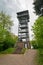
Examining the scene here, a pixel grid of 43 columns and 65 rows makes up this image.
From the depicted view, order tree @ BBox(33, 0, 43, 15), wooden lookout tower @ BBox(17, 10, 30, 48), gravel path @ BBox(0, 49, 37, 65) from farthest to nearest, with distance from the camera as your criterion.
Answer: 1. wooden lookout tower @ BBox(17, 10, 30, 48)
2. tree @ BBox(33, 0, 43, 15)
3. gravel path @ BBox(0, 49, 37, 65)

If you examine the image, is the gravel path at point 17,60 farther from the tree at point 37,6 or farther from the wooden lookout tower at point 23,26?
the wooden lookout tower at point 23,26

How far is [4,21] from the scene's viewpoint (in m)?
56.9

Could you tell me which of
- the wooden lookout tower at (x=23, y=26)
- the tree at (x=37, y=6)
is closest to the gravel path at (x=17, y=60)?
the tree at (x=37, y=6)

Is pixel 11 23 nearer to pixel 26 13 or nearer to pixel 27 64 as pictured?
pixel 26 13

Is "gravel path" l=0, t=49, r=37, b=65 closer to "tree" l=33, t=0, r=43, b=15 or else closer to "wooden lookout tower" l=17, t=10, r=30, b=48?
"tree" l=33, t=0, r=43, b=15

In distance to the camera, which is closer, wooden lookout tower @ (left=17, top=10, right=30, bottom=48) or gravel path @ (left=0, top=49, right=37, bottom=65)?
gravel path @ (left=0, top=49, right=37, bottom=65)

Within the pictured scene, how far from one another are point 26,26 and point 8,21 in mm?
24986

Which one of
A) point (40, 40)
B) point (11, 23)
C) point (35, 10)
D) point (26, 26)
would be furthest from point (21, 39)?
point (40, 40)

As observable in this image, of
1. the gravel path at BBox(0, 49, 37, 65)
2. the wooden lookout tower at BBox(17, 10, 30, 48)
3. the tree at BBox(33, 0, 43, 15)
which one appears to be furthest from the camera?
the wooden lookout tower at BBox(17, 10, 30, 48)

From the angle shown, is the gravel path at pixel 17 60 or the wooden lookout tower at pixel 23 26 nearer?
the gravel path at pixel 17 60

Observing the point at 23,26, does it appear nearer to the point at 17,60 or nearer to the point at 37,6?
the point at 37,6

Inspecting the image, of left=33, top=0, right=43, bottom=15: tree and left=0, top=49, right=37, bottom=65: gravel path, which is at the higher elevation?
left=33, top=0, right=43, bottom=15: tree

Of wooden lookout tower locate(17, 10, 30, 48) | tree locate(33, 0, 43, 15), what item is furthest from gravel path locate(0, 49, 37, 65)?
wooden lookout tower locate(17, 10, 30, 48)

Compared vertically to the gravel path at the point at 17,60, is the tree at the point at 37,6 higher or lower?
higher
